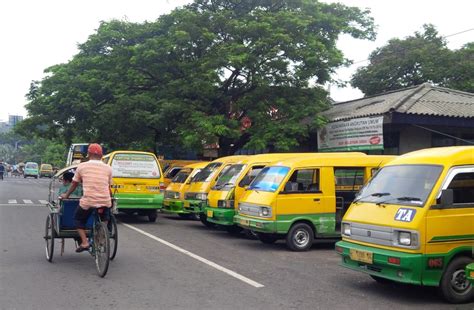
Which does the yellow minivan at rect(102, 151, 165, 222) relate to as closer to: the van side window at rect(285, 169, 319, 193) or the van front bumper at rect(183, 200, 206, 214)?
the van front bumper at rect(183, 200, 206, 214)

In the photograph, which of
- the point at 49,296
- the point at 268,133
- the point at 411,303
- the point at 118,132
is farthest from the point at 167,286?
the point at 118,132

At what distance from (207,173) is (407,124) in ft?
23.3

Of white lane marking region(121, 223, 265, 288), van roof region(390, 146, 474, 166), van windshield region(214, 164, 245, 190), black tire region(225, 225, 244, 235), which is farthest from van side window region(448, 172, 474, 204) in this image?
black tire region(225, 225, 244, 235)

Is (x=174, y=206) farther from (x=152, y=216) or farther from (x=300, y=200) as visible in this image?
(x=300, y=200)

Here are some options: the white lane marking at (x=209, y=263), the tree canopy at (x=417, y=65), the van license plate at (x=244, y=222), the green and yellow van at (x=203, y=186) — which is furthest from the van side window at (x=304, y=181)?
the tree canopy at (x=417, y=65)

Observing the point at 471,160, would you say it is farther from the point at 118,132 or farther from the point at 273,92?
the point at 118,132

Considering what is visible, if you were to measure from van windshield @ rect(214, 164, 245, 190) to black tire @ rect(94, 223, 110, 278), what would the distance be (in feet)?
18.4

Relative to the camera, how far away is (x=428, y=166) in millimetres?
7141

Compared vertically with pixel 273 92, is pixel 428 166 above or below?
below

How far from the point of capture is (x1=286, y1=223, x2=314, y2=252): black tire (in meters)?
10.7

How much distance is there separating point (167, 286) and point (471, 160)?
4.52 metres

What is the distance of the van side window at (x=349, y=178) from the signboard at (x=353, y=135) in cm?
568

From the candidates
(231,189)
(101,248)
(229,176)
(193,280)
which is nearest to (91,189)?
(101,248)

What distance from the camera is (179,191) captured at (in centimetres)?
1619
